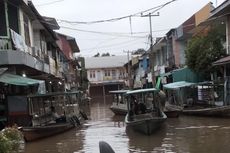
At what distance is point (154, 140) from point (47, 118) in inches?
299

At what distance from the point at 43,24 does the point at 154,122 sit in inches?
434

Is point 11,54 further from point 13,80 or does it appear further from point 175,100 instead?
point 175,100

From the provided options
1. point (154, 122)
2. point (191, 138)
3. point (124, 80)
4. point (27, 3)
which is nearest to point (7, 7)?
point (27, 3)

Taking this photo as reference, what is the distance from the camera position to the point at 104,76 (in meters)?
96.3

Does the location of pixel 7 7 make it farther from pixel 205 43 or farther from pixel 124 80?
pixel 124 80

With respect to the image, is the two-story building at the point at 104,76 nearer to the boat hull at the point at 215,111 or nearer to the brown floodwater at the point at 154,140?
the boat hull at the point at 215,111

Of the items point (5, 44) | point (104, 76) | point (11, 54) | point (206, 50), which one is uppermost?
point (104, 76)

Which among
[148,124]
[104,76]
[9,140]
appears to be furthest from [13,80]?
[104,76]

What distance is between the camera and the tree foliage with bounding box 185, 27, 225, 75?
1262 inches

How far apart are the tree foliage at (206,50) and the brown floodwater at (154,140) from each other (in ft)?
18.2

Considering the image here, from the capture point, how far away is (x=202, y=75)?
35156 millimetres

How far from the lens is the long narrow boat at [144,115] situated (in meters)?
21.9

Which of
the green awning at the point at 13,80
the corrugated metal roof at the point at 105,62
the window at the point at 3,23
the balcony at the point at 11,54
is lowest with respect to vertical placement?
the green awning at the point at 13,80

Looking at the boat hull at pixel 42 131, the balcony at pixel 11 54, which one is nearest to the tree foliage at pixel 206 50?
the boat hull at pixel 42 131
